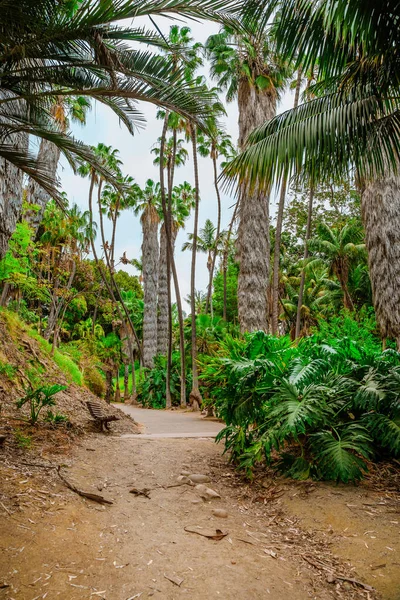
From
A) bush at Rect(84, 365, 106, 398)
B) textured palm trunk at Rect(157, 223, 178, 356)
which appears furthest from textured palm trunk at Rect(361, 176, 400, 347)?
textured palm trunk at Rect(157, 223, 178, 356)

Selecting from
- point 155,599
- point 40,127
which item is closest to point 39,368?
point 40,127

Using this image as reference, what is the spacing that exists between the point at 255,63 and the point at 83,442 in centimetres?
1418

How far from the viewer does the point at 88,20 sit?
13.6 feet

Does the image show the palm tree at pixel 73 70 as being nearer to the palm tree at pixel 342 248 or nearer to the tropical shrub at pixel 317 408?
the tropical shrub at pixel 317 408

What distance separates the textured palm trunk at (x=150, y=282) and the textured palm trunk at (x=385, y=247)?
1728 cm

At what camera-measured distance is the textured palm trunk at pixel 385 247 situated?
9.70 m

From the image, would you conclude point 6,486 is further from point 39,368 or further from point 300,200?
point 300,200

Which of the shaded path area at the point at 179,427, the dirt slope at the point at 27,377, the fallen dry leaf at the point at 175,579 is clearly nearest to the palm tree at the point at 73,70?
the dirt slope at the point at 27,377

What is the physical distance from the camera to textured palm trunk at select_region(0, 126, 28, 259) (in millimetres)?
4719

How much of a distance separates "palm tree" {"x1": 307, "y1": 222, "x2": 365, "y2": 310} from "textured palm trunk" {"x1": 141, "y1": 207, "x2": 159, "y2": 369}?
397 inches

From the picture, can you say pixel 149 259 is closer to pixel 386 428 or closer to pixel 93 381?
pixel 93 381

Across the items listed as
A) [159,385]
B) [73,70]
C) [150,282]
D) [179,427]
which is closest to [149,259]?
[150,282]

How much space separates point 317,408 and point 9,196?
444cm

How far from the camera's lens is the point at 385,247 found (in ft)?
32.9
